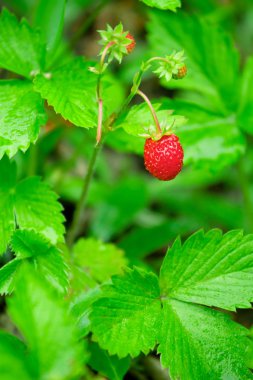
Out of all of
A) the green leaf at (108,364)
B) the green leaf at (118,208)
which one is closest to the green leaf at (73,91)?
the green leaf at (108,364)

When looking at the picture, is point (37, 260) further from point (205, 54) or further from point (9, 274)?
point (205, 54)

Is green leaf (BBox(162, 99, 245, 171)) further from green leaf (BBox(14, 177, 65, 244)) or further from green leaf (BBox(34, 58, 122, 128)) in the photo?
green leaf (BBox(14, 177, 65, 244))

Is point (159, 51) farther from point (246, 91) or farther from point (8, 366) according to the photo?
point (8, 366)

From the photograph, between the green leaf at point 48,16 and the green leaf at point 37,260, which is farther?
the green leaf at point 48,16

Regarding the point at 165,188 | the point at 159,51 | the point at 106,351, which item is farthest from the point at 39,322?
the point at 165,188

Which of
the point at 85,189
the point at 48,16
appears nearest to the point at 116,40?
the point at 85,189

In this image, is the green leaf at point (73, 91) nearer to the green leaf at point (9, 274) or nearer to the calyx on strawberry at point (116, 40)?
the calyx on strawberry at point (116, 40)

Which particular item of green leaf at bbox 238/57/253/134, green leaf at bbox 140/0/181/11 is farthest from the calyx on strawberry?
green leaf at bbox 238/57/253/134
